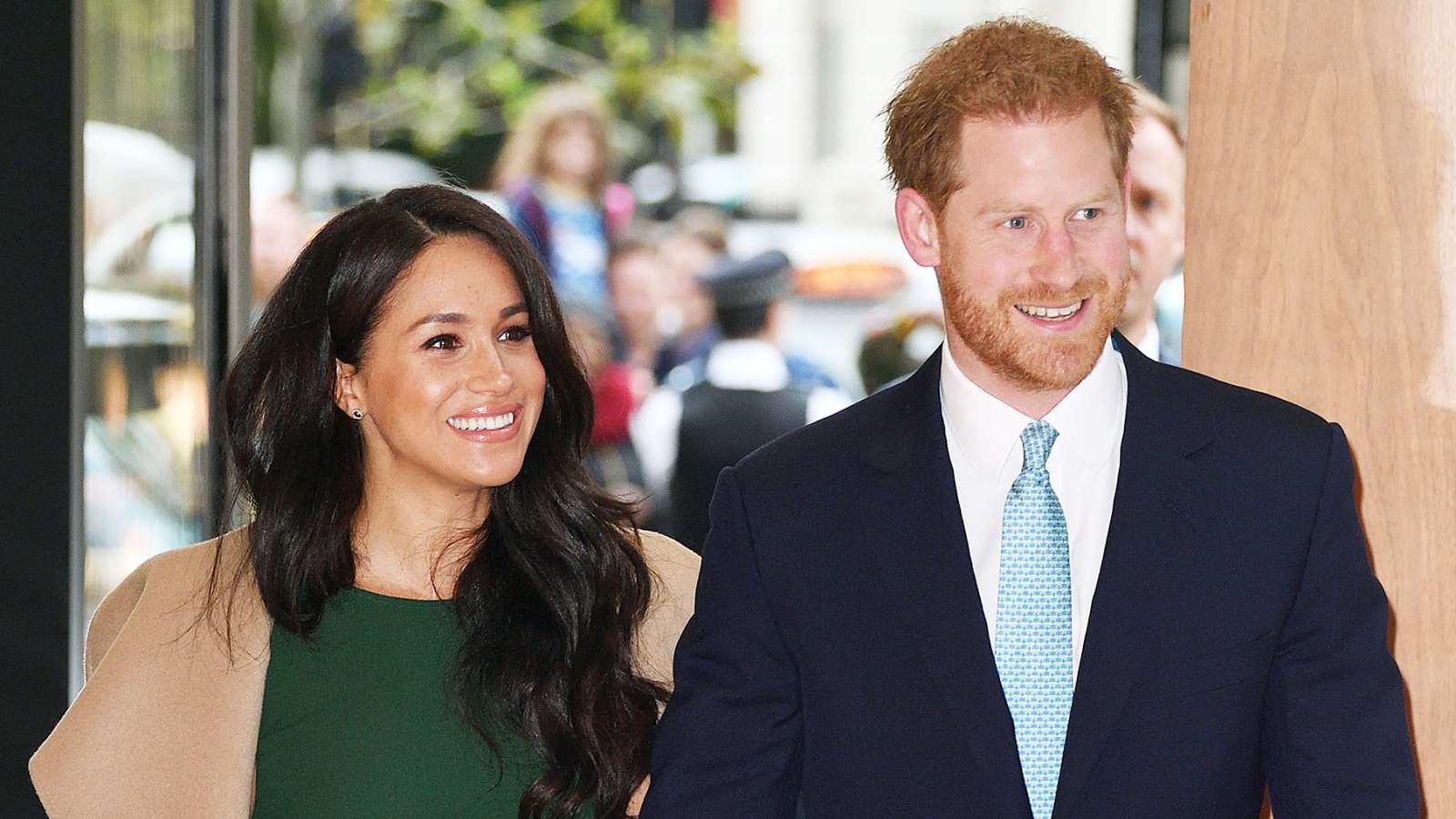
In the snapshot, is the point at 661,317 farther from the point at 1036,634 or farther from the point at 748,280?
the point at 1036,634

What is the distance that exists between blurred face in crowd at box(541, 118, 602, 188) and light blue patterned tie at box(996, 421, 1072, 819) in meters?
5.57

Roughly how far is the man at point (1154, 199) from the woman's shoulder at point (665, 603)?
5.31 ft

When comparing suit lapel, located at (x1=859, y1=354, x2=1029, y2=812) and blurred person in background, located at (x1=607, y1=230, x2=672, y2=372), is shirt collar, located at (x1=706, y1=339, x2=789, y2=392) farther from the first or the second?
suit lapel, located at (x1=859, y1=354, x2=1029, y2=812)

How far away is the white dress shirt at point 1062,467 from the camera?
185 centimetres

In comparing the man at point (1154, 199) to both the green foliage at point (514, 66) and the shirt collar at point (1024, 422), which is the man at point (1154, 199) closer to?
the shirt collar at point (1024, 422)

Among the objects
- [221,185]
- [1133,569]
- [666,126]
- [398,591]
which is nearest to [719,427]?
[666,126]

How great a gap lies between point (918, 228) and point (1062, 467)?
0.30 metres

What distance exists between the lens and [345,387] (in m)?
2.42

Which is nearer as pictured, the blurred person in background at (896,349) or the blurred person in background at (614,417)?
the blurred person in background at (614,417)

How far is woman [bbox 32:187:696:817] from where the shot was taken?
7.30ft

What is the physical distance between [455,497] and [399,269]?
0.32 m

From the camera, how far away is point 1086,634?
1.78 meters

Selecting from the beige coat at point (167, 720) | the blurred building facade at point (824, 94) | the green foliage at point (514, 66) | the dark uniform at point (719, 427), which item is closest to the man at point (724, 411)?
the dark uniform at point (719, 427)

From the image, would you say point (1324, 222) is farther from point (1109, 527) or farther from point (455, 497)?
point (455, 497)
